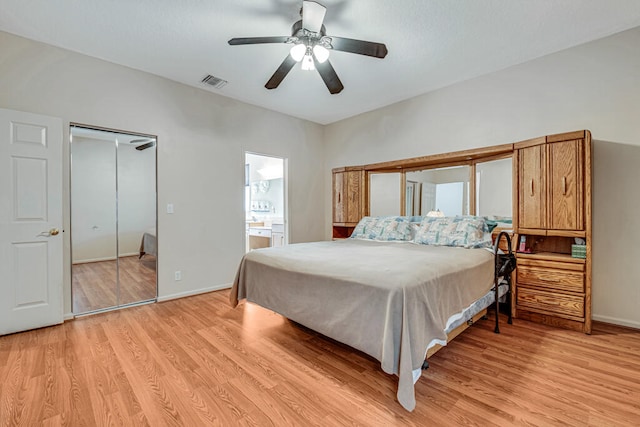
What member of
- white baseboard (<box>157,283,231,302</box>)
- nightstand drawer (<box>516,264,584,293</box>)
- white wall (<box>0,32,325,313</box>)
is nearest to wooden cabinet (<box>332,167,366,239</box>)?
white wall (<box>0,32,325,313</box>)

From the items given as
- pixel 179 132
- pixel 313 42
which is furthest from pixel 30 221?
pixel 313 42

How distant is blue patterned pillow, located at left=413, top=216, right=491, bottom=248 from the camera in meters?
3.11

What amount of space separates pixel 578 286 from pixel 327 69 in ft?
9.76

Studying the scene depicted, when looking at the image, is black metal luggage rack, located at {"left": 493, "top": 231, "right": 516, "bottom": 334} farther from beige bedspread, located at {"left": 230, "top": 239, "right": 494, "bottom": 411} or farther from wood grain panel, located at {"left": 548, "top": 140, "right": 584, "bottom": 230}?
wood grain panel, located at {"left": 548, "top": 140, "right": 584, "bottom": 230}

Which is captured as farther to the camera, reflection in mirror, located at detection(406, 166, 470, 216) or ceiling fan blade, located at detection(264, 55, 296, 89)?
reflection in mirror, located at detection(406, 166, 470, 216)

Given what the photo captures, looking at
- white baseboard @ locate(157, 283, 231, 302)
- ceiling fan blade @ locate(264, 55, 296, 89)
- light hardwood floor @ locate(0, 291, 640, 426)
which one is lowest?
light hardwood floor @ locate(0, 291, 640, 426)

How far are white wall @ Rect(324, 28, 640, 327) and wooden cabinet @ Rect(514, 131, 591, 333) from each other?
1.25 ft

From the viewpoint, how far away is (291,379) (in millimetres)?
1905

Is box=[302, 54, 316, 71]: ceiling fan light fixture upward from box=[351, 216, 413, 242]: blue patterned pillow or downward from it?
upward

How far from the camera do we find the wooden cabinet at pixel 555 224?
102 inches

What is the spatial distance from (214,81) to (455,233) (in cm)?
344

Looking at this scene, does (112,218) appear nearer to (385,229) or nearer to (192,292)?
(192,292)

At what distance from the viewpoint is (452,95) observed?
3.77 meters

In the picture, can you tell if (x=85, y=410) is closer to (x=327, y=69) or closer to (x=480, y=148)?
(x=327, y=69)
